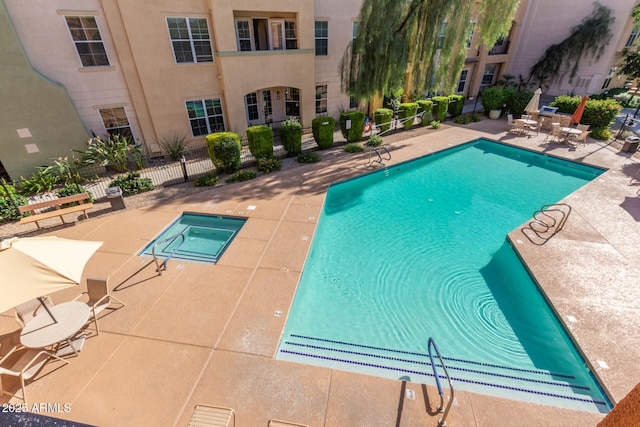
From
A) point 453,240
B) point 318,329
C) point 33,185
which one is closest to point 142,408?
point 318,329

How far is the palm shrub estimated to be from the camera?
15258 mm

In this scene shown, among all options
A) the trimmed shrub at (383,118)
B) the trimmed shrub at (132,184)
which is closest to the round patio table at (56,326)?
the trimmed shrub at (132,184)

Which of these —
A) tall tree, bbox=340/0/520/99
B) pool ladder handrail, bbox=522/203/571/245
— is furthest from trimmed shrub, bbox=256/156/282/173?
pool ladder handrail, bbox=522/203/571/245

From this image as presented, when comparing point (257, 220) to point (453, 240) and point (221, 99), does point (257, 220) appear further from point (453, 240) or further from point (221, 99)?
point (221, 99)

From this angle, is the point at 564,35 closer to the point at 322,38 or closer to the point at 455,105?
the point at 455,105

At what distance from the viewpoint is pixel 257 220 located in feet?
34.5

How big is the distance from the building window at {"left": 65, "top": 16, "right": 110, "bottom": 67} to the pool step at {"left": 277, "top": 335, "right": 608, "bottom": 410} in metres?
15.8

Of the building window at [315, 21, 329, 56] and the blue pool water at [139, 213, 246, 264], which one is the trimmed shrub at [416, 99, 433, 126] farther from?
the blue pool water at [139, 213, 246, 264]

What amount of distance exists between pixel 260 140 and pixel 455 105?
17.1 meters

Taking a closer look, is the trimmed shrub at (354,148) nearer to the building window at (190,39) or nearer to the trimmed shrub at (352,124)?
the trimmed shrub at (352,124)

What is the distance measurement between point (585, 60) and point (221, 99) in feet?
104

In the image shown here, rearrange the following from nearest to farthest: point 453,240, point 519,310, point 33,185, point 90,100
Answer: point 519,310
point 453,240
point 33,185
point 90,100

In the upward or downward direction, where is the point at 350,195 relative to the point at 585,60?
downward

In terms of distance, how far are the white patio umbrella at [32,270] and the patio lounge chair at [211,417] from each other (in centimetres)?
309
